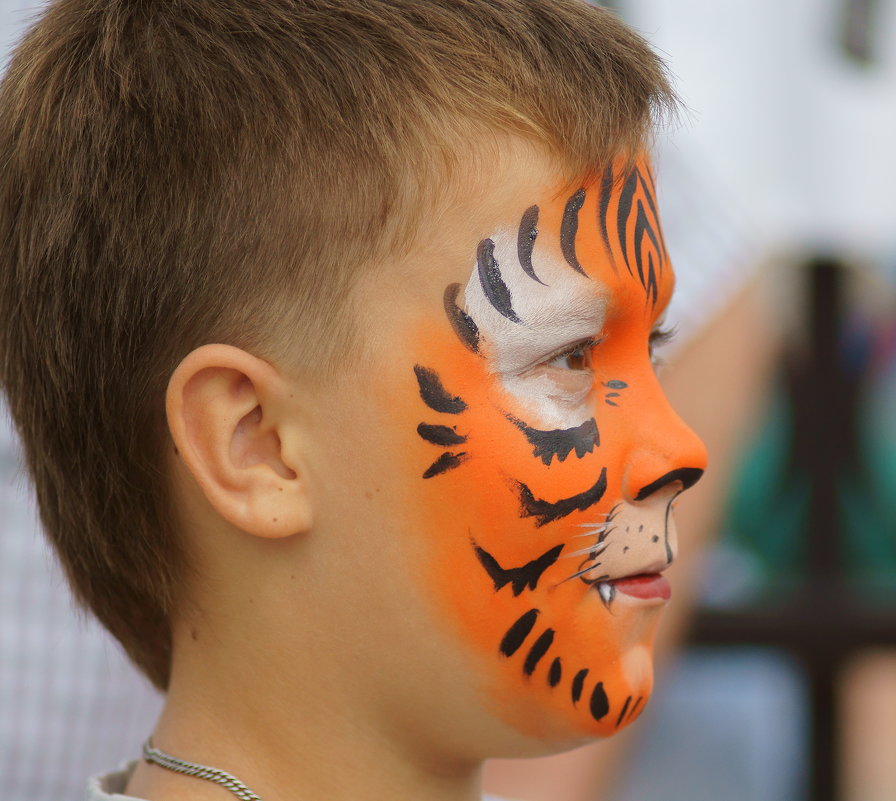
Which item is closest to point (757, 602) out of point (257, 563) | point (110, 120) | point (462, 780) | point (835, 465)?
point (835, 465)

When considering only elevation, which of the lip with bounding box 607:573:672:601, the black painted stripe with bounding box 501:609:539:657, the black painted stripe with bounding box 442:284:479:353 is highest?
the black painted stripe with bounding box 442:284:479:353

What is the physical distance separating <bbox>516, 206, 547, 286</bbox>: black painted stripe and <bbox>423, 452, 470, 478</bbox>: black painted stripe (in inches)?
7.1

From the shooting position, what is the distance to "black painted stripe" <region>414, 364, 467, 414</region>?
103cm

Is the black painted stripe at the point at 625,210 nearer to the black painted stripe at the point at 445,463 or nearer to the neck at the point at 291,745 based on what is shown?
the black painted stripe at the point at 445,463

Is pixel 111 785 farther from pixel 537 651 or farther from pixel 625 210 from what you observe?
pixel 625 210

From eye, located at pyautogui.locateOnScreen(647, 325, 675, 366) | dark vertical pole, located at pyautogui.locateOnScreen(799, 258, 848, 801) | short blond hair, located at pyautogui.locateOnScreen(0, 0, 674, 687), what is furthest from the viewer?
dark vertical pole, located at pyautogui.locateOnScreen(799, 258, 848, 801)

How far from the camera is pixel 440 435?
40.6 inches

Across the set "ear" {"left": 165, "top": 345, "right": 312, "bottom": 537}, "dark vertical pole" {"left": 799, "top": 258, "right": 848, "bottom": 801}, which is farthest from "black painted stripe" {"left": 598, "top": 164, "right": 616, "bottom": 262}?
"dark vertical pole" {"left": 799, "top": 258, "right": 848, "bottom": 801}

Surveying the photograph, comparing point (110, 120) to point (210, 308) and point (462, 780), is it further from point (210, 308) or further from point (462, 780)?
point (462, 780)

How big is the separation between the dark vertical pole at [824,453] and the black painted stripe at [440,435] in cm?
193

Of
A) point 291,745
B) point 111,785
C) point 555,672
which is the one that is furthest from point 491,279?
point 111,785

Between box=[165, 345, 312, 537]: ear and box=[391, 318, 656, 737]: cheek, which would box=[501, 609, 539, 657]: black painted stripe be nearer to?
box=[391, 318, 656, 737]: cheek

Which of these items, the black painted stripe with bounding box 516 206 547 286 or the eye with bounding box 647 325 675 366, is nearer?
the black painted stripe with bounding box 516 206 547 286

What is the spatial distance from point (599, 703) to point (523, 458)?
9.6 inches
